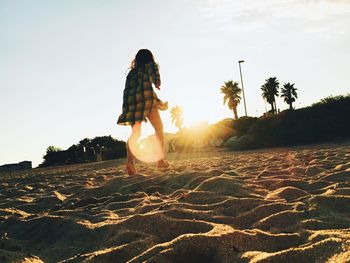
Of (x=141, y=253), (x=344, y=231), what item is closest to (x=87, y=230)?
(x=141, y=253)

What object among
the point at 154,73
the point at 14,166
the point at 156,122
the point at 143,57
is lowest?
the point at 14,166

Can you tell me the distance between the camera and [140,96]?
5.71 m

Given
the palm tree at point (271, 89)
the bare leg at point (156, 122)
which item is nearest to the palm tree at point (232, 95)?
the palm tree at point (271, 89)

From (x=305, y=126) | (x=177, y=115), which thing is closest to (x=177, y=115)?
(x=177, y=115)

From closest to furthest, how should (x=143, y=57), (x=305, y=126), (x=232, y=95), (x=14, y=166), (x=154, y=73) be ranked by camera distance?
(x=154, y=73) < (x=143, y=57) < (x=305, y=126) < (x=14, y=166) < (x=232, y=95)

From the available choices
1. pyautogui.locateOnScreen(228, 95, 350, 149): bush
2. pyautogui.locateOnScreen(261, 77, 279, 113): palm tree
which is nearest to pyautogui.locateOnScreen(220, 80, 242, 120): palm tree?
pyautogui.locateOnScreen(261, 77, 279, 113): palm tree

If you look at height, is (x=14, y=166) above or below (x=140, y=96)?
below

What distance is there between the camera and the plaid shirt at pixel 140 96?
5.70 meters

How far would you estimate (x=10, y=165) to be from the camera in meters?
19.0

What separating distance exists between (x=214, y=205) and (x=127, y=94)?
3.24 meters

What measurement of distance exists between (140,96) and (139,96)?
2 cm

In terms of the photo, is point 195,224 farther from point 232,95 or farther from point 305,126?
point 232,95

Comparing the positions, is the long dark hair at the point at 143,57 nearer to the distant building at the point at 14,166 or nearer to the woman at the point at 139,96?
the woman at the point at 139,96

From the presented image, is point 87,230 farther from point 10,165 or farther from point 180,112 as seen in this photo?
point 180,112
